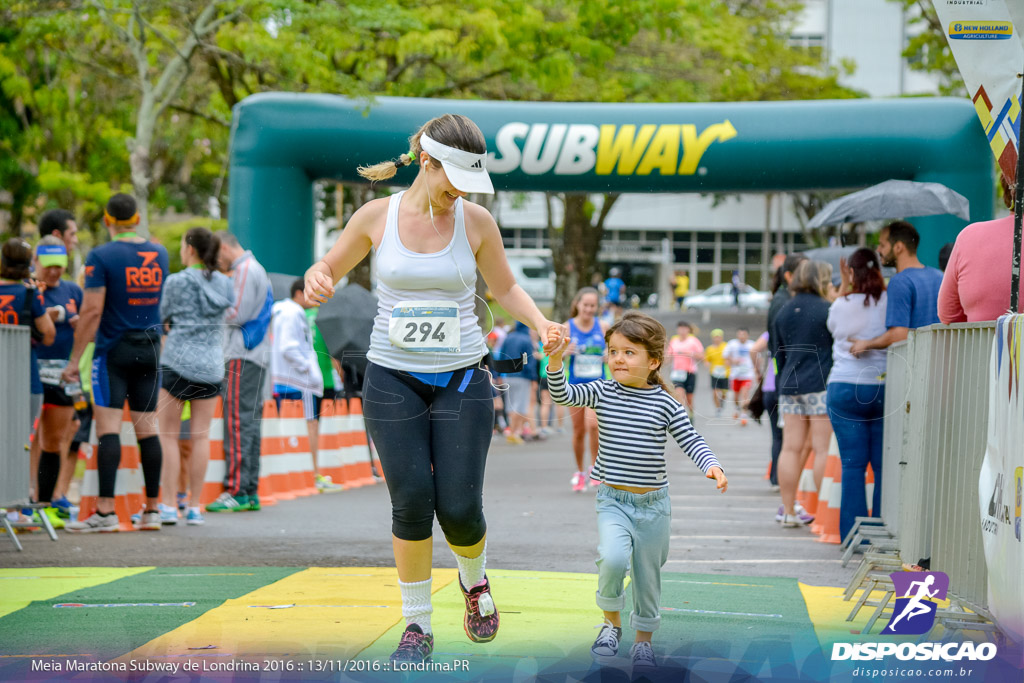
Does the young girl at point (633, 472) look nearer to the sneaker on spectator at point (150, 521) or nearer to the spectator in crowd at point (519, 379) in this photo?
the sneaker on spectator at point (150, 521)

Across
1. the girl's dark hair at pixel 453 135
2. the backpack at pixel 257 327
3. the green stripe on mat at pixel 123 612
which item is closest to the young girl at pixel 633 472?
the girl's dark hair at pixel 453 135

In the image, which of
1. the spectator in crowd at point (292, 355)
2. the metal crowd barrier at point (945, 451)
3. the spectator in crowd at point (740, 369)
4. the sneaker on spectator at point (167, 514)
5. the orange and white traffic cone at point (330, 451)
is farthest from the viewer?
the orange and white traffic cone at point (330, 451)

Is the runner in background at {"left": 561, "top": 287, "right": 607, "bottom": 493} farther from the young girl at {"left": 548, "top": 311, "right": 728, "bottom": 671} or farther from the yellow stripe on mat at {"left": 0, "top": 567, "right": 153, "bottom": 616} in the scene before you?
the young girl at {"left": 548, "top": 311, "right": 728, "bottom": 671}

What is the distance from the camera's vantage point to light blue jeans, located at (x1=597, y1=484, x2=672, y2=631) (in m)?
4.30

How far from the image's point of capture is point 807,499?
9406 millimetres

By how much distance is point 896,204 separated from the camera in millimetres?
8164

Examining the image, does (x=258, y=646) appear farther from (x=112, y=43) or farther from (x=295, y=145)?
(x=112, y=43)

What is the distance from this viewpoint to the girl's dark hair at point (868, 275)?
723 cm

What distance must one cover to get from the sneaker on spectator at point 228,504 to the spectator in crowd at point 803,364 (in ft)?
13.7

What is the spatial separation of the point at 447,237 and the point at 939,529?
8.43 ft

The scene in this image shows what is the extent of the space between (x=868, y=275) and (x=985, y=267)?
2223 millimetres

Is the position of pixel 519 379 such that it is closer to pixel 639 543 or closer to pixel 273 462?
pixel 273 462

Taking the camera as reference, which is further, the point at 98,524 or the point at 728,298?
the point at 728,298

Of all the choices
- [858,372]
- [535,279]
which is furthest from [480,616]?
[535,279]
